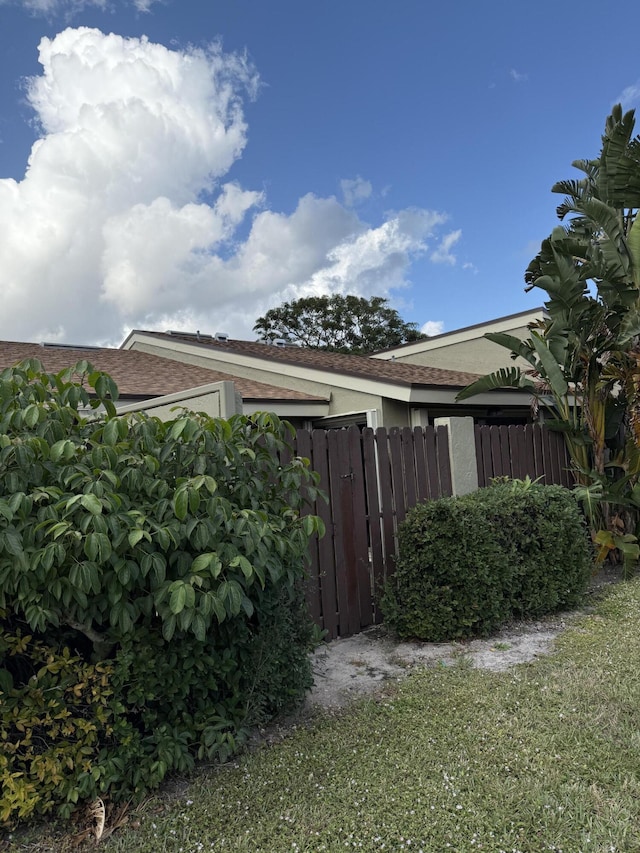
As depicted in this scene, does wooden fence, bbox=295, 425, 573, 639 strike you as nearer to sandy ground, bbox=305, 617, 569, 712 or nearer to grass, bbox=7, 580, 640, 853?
sandy ground, bbox=305, 617, 569, 712

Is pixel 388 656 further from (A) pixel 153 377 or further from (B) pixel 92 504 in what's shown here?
(A) pixel 153 377

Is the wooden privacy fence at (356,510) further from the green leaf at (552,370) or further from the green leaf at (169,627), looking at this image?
the green leaf at (552,370)

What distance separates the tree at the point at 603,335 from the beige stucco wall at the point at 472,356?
5.27 meters

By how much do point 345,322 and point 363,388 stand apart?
1093 inches

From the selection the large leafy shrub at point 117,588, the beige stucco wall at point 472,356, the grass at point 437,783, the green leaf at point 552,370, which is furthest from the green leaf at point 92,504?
the beige stucco wall at point 472,356

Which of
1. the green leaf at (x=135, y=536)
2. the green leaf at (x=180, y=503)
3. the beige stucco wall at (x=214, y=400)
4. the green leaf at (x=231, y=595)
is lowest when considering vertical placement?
the green leaf at (x=231, y=595)

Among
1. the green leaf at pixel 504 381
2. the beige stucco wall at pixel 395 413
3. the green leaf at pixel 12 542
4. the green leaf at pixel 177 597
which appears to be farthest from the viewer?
the beige stucco wall at pixel 395 413

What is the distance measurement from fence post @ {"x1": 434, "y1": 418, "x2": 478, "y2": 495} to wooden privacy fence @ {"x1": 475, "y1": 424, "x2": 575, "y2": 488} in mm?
520

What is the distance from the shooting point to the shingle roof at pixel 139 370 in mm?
10071

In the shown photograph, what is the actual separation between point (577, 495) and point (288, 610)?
497 centimetres

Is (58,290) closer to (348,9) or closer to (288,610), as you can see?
(348,9)

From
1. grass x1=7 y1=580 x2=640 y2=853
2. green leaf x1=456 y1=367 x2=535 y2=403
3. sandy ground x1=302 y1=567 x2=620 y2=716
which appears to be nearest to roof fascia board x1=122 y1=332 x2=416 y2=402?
green leaf x1=456 y1=367 x2=535 y2=403

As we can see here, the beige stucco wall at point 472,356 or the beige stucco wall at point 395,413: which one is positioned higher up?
the beige stucco wall at point 472,356

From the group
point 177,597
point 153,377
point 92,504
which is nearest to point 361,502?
point 177,597
